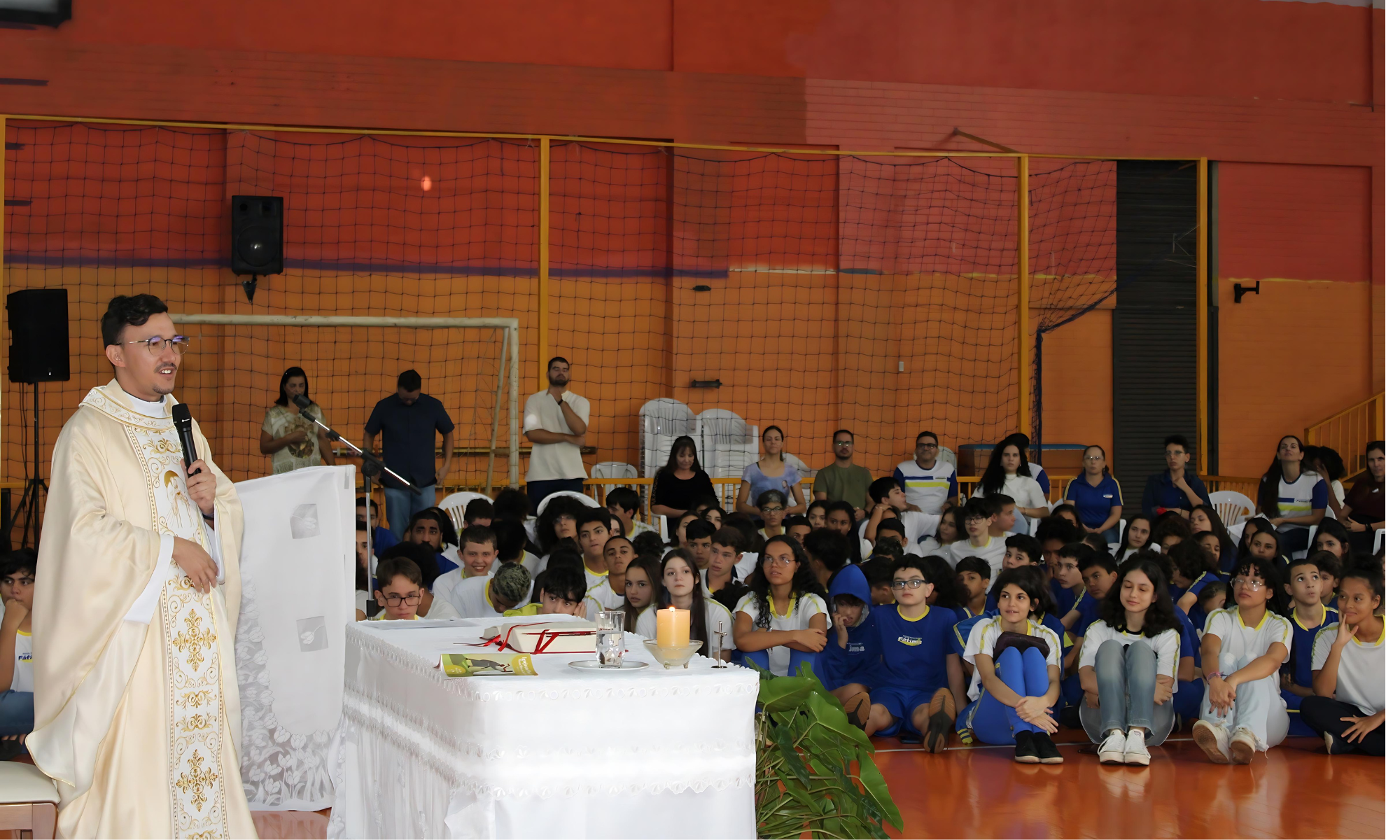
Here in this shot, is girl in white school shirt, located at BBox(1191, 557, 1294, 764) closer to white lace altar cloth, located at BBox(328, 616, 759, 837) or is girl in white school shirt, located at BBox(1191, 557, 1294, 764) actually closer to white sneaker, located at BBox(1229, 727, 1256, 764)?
white sneaker, located at BBox(1229, 727, 1256, 764)

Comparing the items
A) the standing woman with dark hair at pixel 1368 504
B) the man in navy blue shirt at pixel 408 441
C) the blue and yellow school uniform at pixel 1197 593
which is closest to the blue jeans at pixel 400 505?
the man in navy blue shirt at pixel 408 441

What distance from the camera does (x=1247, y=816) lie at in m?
4.05

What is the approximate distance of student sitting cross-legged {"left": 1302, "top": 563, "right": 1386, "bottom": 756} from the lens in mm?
4887

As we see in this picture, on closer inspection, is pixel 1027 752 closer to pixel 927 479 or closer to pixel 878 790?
pixel 878 790

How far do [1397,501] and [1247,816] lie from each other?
2931 millimetres

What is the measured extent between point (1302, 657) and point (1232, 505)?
11.5 ft

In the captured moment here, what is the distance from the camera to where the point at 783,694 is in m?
3.23

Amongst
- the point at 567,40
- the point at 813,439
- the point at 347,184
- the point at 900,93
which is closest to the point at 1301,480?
the point at 813,439

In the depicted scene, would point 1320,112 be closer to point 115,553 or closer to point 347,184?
point 347,184

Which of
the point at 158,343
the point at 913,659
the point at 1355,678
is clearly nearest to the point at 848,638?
the point at 913,659

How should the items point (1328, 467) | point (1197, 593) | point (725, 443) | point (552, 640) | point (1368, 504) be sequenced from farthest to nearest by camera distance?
1. point (725, 443)
2. point (1328, 467)
3. point (1368, 504)
4. point (1197, 593)
5. point (552, 640)

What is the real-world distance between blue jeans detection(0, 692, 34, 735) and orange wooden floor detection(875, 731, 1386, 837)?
2.93 m

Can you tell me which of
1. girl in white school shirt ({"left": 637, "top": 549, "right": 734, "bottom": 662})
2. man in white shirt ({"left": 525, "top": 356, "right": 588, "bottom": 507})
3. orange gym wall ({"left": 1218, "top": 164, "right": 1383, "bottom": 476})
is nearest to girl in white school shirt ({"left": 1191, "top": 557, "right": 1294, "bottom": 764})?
girl in white school shirt ({"left": 637, "top": 549, "right": 734, "bottom": 662})

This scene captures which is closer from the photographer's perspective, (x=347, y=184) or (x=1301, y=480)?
(x=1301, y=480)
